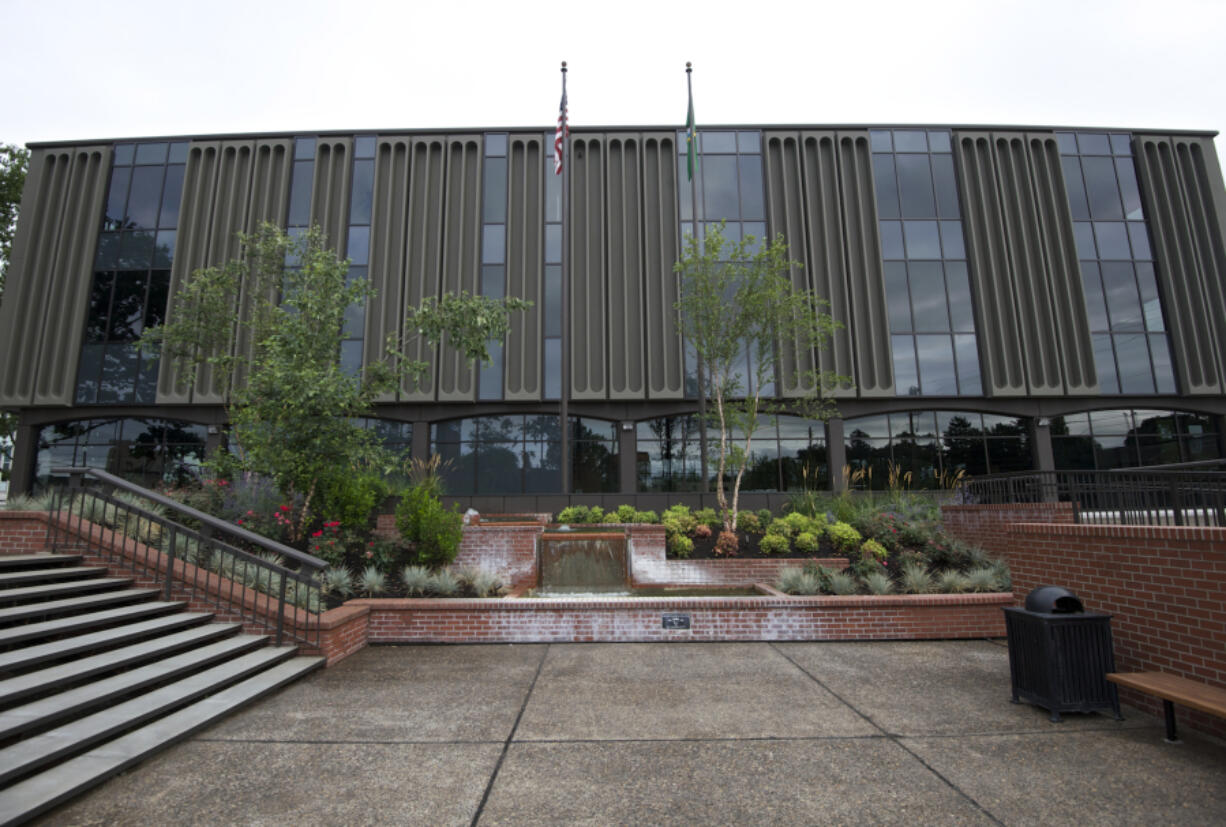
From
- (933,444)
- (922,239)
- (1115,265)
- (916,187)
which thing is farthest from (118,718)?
(1115,265)

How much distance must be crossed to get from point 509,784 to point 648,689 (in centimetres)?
236

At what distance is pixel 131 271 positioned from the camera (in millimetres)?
21734

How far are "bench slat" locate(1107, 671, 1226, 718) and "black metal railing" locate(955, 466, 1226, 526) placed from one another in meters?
1.55

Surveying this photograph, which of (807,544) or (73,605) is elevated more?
(807,544)

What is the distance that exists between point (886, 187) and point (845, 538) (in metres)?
16.6

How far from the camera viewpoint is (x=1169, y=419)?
2108 cm

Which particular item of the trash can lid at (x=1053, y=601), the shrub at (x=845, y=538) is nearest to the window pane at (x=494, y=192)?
the shrub at (x=845, y=538)

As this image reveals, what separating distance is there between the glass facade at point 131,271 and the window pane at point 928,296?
1080 inches

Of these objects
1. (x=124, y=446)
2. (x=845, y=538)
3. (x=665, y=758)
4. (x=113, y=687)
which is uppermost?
(x=124, y=446)

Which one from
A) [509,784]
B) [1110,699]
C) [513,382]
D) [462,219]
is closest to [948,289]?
[513,382]

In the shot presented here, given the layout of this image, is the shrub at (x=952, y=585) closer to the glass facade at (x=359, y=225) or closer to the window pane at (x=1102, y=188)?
the glass facade at (x=359, y=225)

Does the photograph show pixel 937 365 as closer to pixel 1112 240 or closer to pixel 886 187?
pixel 886 187

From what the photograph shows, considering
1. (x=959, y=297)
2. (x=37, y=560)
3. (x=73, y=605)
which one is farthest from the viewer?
(x=959, y=297)

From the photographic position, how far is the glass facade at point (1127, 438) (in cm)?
2088
